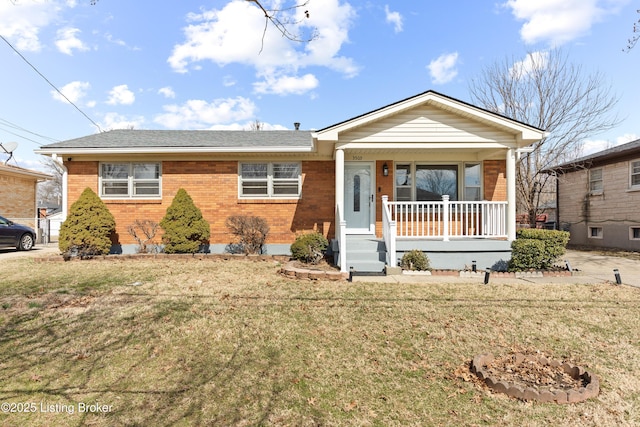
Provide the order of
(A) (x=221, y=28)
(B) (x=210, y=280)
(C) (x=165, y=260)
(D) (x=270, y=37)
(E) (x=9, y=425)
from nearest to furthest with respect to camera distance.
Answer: (E) (x=9, y=425) → (D) (x=270, y=37) → (A) (x=221, y=28) → (B) (x=210, y=280) → (C) (x=165, y=260)

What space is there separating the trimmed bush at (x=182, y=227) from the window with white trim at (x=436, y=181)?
636 centimetres

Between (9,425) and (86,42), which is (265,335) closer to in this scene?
(9,425)

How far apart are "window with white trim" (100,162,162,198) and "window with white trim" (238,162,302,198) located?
2.83 meters

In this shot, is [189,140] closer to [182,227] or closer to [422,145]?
[182,227]

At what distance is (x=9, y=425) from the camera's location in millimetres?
2666

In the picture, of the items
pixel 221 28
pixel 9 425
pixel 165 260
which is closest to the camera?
pixel 9 425

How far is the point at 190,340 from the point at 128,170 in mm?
9011

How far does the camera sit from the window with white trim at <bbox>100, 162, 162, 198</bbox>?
37.1 ft

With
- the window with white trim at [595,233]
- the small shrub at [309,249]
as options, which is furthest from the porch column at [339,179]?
the window with white trim at [595,233]

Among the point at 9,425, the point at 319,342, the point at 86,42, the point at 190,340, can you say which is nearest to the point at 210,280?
the point at 190,340

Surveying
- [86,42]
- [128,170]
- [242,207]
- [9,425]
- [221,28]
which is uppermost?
[86,42]

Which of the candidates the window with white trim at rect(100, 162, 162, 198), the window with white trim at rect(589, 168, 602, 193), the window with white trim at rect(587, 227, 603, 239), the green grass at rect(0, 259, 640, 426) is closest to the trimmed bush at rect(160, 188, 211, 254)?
the window with white trim at rect(100, 162, 162, 198)

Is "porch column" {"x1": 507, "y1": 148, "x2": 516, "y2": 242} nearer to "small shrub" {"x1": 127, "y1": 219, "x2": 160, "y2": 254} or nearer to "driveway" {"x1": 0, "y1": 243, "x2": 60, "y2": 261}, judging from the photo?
"small shrub" {"x1": 127, "y1": 219, "x2": 160, "y2": 254}

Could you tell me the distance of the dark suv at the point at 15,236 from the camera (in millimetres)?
13022
